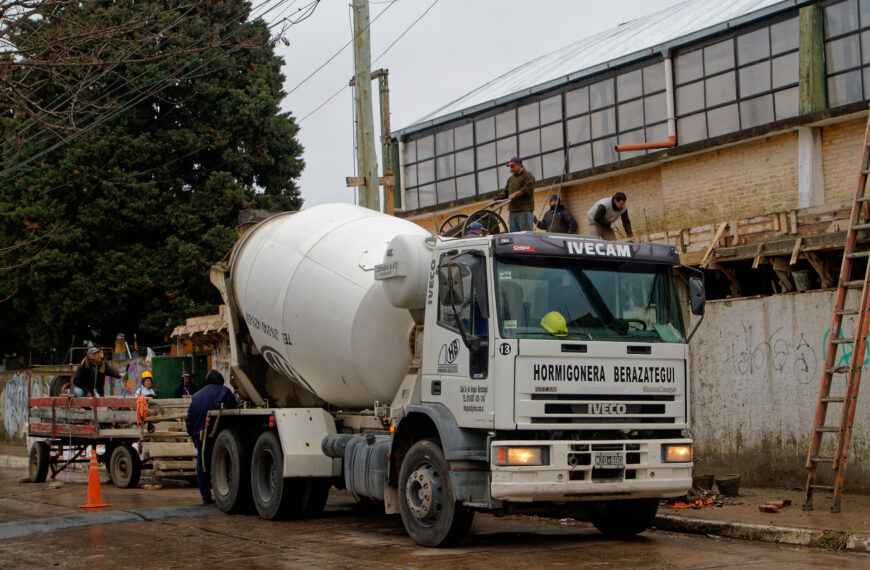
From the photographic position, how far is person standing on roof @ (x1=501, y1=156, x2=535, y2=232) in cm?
1298

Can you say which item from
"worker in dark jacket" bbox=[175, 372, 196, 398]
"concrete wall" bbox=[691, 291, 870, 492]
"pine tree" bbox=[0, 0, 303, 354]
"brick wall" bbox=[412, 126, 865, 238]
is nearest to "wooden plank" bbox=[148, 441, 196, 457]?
"worker in dark jacket" bbox=[175, 372, 196, 398]

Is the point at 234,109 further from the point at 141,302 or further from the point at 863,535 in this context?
the point at 863,535

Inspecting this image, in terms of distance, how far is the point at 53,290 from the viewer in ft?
89.6

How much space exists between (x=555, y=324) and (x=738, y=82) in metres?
11.3

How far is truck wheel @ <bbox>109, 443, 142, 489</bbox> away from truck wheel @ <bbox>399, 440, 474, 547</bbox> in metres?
8.43

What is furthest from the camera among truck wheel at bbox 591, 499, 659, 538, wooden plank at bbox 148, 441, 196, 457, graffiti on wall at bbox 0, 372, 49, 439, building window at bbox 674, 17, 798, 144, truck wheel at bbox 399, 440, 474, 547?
graffiti on wall at bbox 0, 372, 49, 439

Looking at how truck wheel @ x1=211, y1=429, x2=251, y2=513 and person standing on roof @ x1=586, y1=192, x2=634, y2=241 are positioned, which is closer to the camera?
person standing on roof @ x1=586, y1=192, x2=634, y2=241

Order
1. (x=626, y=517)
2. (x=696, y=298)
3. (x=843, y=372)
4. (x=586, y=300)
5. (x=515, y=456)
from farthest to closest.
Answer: (x=843, y=372) → (x=626, y=517) → (x=696, y=298) → (x=586, y=300) → (x=515, y=456)

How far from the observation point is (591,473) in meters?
8.54

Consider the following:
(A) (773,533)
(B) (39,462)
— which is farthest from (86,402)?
(A) (773,533)

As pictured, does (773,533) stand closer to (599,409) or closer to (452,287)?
(599,409)

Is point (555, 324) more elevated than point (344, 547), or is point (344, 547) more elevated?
point (555, 324)

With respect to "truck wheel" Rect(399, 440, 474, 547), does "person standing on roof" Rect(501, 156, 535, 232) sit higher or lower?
higher

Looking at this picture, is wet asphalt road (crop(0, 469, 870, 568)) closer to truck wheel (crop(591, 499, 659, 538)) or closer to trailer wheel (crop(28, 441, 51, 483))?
truck wheel (crop(591, 499, 659, 538))
